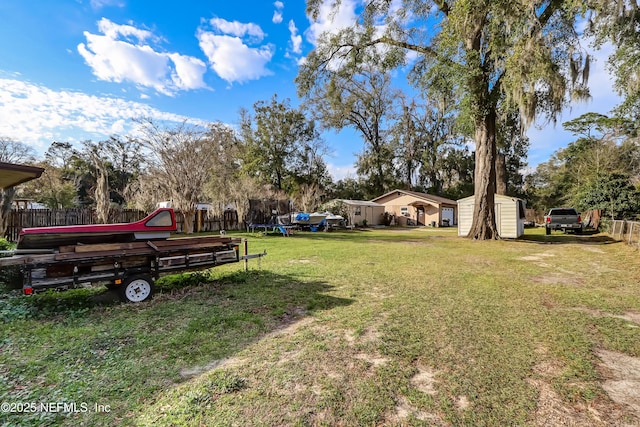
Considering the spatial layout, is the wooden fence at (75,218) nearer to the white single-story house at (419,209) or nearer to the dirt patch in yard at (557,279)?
the white single-story house at (419,209)

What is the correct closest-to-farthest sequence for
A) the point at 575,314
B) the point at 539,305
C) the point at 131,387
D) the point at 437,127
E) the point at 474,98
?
1. the point at 131,387
2. the point at 575,314
3. the point at 539,305
4. the point at 474,98
5. the point at 437,127

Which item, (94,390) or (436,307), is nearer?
(94,390)

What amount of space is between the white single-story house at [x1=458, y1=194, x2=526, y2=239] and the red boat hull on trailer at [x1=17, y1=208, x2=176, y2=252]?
15094 mm

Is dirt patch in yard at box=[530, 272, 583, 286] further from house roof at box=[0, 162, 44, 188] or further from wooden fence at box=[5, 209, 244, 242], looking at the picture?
wooden fence at box=[5, 209, 244, 242]

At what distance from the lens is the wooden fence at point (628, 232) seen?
10.4 metres

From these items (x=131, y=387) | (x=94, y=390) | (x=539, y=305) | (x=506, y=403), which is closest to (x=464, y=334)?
(x=506, y=403)

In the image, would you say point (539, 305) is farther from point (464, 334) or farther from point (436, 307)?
point (464, 334)

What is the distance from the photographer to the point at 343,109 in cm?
3119

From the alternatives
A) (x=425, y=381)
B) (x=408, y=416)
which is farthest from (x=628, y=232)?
(x=408, y=416)

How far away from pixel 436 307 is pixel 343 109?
29.4 m

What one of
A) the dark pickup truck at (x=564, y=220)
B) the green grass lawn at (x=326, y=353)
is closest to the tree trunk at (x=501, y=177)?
the dark pickup truck at (x=564, y=220)

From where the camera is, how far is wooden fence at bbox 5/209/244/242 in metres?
13.5

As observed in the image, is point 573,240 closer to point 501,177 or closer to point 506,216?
point 506,216

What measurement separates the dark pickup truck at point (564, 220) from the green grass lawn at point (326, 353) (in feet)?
43.2
